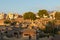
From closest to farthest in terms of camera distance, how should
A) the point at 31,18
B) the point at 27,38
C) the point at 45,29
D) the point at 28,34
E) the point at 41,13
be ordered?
the point at 27,38 < the point at 28,34 < the point at 45,29 < the point at 31,18 < the point at 41,13

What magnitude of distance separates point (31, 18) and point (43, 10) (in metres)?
7.41

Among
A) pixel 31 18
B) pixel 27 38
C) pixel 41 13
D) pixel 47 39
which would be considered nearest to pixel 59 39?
pixel 47 39

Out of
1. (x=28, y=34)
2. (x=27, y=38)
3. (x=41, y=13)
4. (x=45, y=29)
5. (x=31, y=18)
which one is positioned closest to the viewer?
(x=27, y=38)

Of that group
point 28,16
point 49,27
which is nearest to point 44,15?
point 28,16

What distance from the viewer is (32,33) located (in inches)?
821

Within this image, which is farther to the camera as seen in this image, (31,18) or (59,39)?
(31,18)

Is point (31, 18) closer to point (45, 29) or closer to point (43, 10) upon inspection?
point (43, 10)

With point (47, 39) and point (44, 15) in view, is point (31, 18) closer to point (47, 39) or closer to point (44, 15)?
point (44, 15)

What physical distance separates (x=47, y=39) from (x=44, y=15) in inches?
1874

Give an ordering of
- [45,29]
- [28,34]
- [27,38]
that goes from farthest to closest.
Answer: [45,29] < [28,34] < [27,38]

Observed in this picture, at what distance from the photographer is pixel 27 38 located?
60.5ft

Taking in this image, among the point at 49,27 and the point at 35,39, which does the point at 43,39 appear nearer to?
the point at 35,39

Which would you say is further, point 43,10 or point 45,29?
point 43,10

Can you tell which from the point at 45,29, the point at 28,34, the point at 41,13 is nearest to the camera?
the point at 28,34
